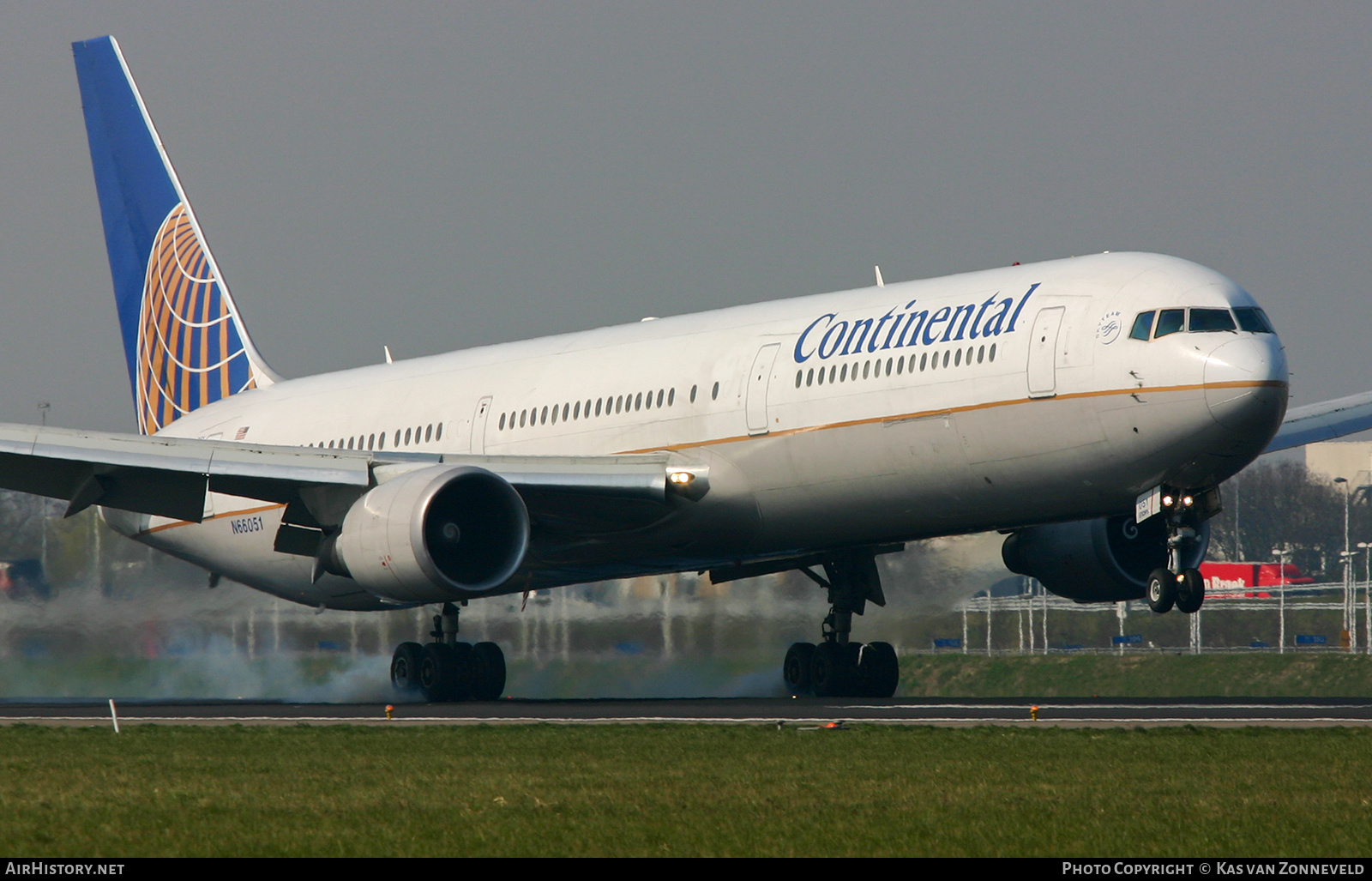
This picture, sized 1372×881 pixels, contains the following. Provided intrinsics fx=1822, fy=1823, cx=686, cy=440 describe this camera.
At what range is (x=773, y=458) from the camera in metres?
24.0

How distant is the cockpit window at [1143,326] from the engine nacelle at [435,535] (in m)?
7.98

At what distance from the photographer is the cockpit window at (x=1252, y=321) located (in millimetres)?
21281

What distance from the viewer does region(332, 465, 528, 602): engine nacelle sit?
2262cm

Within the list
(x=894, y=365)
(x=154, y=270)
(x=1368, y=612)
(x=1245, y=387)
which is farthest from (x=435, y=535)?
(x=1368, y=612)

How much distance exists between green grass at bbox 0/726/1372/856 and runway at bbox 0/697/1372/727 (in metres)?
1.69

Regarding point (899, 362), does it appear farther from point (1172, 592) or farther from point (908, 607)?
point (908, 607)

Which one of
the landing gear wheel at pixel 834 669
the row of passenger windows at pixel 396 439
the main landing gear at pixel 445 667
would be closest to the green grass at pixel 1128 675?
the landing gear wheel at pixel 834 669

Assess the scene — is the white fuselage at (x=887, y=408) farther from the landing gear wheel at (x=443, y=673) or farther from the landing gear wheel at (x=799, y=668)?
the landing gear wheel at (x=799, y=668)

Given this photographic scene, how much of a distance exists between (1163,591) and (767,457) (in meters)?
5.42

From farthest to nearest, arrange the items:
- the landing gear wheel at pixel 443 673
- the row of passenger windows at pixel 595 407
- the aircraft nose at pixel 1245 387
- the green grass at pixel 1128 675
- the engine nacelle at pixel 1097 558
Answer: the green grass at pixel 1128 675 → the landing gear wheel at pixel 443 673 → the engine nacelle at pixel 1097 558 → the row of passenger windows at pixel 595 407 → the aircraft nose at pixel 1245 387

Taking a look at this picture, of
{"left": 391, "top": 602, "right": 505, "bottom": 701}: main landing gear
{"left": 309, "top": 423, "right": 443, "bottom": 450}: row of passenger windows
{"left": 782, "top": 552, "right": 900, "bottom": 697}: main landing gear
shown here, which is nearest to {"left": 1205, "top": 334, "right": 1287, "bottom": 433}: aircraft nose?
{"left": 782, "top": 552, "right": 900, "bottom": 697}: main landing gear

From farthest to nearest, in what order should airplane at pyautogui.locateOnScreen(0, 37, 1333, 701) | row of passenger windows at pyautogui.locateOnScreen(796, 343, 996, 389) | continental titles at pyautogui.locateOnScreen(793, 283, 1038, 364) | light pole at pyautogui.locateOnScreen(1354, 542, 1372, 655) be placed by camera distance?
light pole at pyautogui.locateOnScreen(1354, 542, 1372, 655) < continental titles at pyautogui.locateOnScreen(793, 283, 1038, 364) < row of passenger windows at pyautogui.locateOnScreen(796, 343, 996, 389) < airplane at pyautogui.locateOnScreen(0, 37, 1333, 701)

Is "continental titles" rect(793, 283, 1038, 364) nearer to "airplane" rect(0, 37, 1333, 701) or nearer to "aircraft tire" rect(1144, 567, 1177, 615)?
"airplane" rect(0, 37, 1333, 701)
